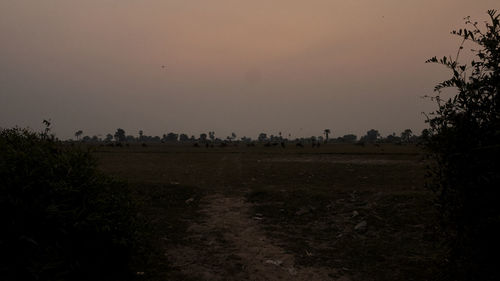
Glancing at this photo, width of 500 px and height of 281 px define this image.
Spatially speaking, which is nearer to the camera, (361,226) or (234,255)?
(234,255)

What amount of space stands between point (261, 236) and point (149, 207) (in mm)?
4748

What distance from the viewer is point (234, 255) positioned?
7438mm

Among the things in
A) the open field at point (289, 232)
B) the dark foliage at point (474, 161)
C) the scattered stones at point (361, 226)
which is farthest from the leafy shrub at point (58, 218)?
the scattered stones at point (361, 226)

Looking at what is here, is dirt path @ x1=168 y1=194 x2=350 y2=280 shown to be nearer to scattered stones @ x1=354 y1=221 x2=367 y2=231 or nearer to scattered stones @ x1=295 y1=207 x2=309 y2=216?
scattered stones @ x1=295 y1=207 x2=309 y2=216

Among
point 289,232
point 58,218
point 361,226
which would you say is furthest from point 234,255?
point 58,218

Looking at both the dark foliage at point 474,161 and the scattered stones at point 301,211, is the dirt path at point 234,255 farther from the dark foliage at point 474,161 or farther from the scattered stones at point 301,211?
the dark foliage at point 474,161

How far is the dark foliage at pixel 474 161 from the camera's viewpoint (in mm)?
4008

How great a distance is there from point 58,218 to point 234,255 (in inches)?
164

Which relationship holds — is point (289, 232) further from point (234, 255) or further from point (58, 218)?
point (58, 218)

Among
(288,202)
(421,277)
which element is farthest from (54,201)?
(288,202)

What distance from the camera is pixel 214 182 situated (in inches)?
631

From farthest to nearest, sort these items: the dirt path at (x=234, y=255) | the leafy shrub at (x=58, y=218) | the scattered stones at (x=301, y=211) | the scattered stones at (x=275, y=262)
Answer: the scattered stones at (x=301, y=211), the scattered stones at (x=275, y=262), the dirt path at (x=234, y=255), the leafy shrub at (x=58, y=218)

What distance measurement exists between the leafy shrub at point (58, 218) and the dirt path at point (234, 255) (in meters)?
1.79

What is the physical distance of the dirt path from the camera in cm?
648
